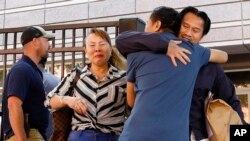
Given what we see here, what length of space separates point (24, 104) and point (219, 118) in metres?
1.92

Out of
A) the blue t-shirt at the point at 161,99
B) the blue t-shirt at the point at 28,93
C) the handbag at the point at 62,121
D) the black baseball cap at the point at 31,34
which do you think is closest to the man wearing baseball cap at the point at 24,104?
the blue t-shirt at the point at 28,93

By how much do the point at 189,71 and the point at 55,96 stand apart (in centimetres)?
112

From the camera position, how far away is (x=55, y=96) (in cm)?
363

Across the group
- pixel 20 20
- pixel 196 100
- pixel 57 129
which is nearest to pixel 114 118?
pixel 57 129

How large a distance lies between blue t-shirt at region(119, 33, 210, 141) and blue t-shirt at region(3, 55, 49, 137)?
4.99 feet

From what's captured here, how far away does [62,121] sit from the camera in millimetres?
3703

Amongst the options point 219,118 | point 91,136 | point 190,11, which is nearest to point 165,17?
point 190,11

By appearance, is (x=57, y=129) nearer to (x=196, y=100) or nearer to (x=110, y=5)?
(x=196, y=100)

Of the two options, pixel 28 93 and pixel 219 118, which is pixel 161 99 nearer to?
pixel 219 118

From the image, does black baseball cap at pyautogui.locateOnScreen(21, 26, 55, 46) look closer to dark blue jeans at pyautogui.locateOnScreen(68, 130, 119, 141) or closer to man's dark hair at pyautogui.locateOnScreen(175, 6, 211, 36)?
dark blue jeans at pyautogui.locateOnScreen(68, 130, 119, 141)

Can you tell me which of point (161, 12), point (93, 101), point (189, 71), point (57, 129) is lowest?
point (57, 129)

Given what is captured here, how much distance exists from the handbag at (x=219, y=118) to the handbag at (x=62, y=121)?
106cm

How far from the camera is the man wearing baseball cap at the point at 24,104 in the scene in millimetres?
4172

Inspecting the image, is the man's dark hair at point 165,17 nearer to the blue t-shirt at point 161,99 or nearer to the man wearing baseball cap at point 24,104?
the blue t-shirt at point 161,99
